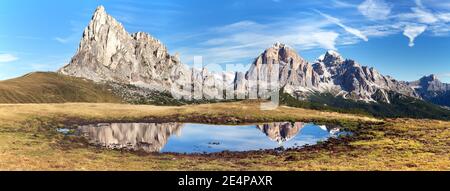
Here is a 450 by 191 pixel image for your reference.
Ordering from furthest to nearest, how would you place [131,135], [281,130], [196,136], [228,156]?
[281,130]
[196,136]
[131,135]
[228,156]

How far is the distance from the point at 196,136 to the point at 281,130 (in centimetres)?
2282

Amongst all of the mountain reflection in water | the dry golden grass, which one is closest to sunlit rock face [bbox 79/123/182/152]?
the mountain reflection in water

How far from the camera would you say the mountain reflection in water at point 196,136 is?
199 feet

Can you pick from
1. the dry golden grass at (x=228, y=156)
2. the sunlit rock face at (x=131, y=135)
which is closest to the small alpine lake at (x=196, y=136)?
the sunlit rock face at (x=131, y=135)

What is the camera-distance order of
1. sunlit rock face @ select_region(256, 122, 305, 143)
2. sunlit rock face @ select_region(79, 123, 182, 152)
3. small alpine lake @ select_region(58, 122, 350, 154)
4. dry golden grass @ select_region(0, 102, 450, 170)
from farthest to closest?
1. sunlit rock face @ select_region(256, 122, 305, 143)
2. small alpine lake @ select_region(58, 122, 350, 154)
3. sunlit rock face @ select_region(79, 123, 182, 152)
4. dry golden grass @ select_region(0, 102, 450, 170)

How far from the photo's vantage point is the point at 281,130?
8912 centimetres

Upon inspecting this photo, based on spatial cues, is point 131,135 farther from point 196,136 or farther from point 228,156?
point 228,156

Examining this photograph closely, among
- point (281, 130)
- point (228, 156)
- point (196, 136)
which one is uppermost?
point (281, 130)

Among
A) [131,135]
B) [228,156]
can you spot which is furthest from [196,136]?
[228,156]

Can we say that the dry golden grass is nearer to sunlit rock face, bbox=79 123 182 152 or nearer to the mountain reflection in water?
sunlit rock face, bbox=79 123 182 152

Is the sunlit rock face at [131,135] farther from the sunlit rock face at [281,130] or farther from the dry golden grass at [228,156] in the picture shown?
Result: the sunlit rock face at [281,130]

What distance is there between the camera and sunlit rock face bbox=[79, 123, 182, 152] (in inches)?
2334

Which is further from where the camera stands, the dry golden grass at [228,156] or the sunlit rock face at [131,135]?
the sunlit rock face at [131,135]
